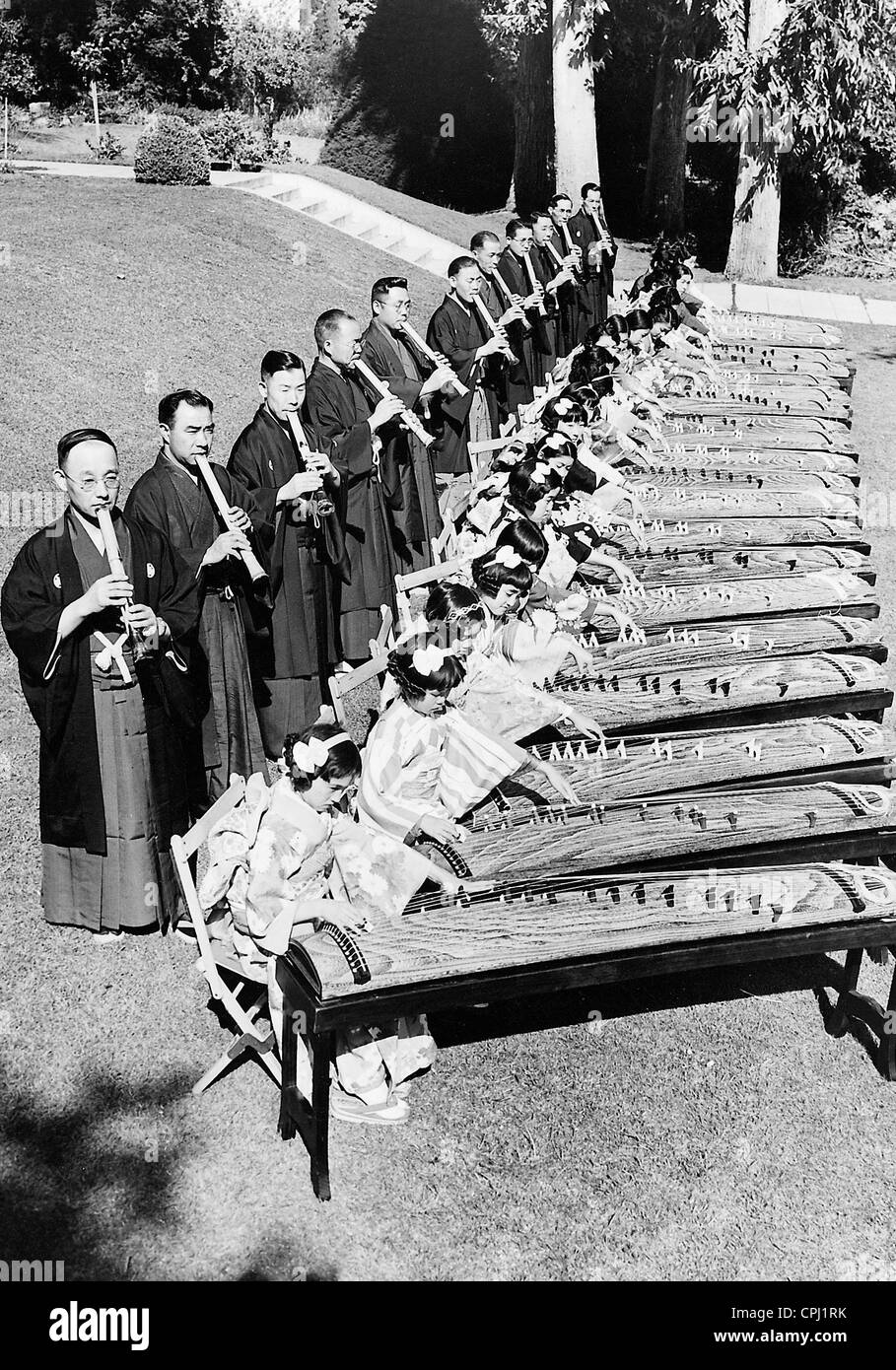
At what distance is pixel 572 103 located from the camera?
2259 centimetres

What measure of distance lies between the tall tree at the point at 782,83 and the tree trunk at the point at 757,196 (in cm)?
2

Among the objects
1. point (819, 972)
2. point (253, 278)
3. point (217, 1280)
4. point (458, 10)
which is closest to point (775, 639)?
point (819, 972)

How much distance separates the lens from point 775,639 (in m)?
6.97

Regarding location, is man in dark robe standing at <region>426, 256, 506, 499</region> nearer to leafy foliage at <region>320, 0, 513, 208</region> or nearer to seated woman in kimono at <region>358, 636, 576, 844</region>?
seated woman in kimono at <region>358, 636, 576, 844</region>

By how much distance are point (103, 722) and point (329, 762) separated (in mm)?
1380

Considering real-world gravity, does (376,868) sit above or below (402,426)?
below

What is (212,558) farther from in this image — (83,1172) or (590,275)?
(590,275)

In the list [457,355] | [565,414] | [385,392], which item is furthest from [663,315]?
[385,392]

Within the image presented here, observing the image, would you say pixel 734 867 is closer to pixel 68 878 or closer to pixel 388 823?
pixel 388 823

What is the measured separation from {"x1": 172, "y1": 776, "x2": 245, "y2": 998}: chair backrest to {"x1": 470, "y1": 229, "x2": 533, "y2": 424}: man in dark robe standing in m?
7.16

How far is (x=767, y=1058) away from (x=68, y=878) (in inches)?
118

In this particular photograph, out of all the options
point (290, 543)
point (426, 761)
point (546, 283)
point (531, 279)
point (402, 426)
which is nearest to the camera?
point (426, 761)

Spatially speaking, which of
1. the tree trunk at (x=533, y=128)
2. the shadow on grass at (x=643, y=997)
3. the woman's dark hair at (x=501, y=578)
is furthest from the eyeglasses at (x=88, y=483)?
the tree trunk at (x=533, y=128)

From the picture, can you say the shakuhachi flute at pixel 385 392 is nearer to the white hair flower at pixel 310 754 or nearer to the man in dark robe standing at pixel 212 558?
the man in dark robe standing at pixel 212 558
